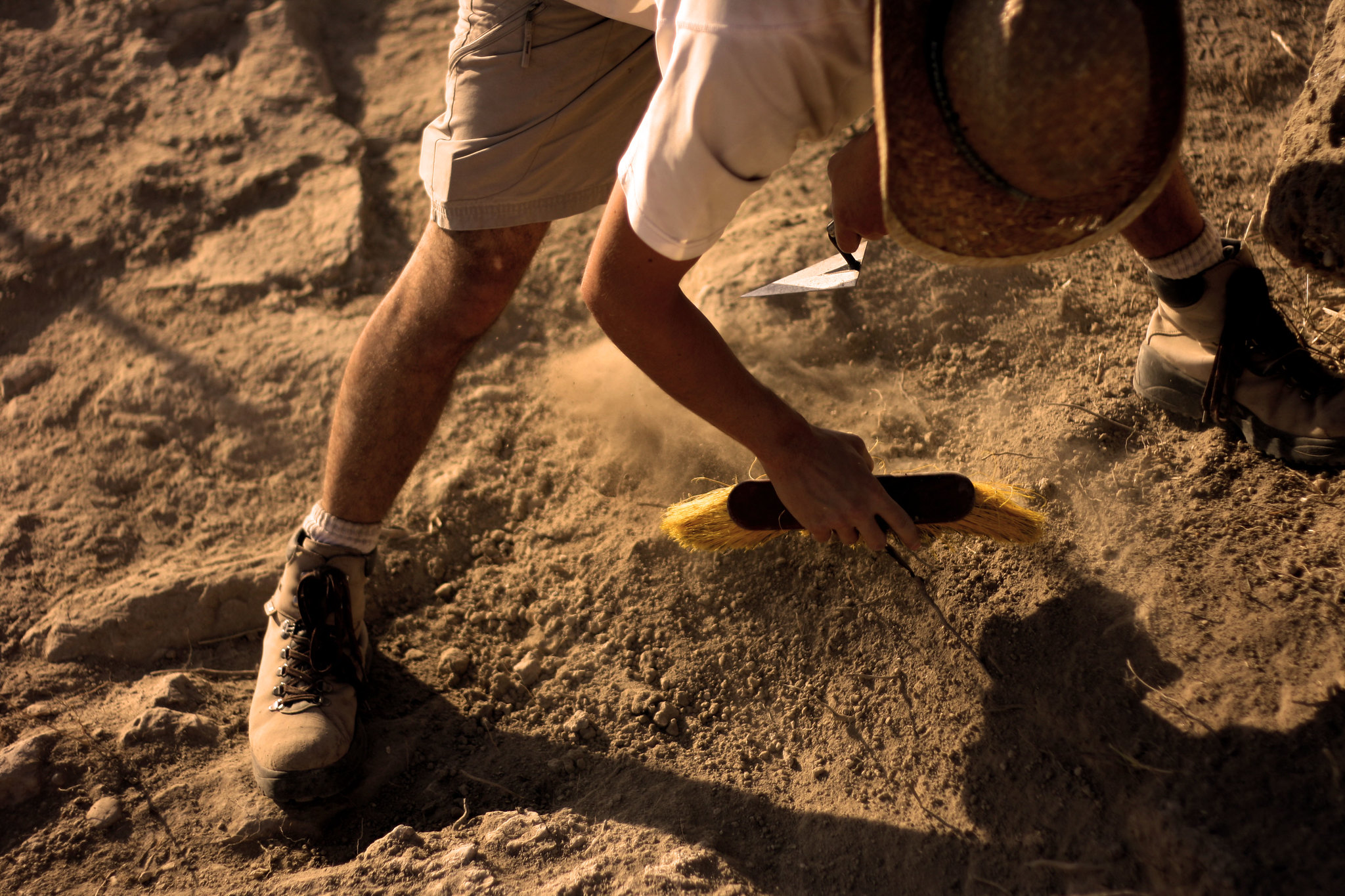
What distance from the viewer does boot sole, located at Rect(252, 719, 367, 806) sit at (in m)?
1.78

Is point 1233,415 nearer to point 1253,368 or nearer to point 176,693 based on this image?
point 1253,368

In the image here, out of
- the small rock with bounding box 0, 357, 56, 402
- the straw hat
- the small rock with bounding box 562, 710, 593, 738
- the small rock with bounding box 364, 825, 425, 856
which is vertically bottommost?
the small rock with bounding box 364, 825, 425, 856

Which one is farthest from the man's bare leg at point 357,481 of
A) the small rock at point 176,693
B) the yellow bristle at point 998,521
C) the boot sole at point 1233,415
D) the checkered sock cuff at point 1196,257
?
the boot sole at point 1233,415

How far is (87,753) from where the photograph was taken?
1.96m

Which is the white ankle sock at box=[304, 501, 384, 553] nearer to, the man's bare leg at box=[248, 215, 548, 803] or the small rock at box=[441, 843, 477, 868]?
the man's bare leg at box=[248, 215, 548, 803]

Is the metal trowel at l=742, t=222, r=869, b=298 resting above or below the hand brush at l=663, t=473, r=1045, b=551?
above

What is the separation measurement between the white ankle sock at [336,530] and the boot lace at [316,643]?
0.21ft

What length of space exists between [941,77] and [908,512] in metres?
0.91

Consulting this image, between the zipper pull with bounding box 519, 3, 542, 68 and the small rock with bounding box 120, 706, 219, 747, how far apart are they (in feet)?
5.49

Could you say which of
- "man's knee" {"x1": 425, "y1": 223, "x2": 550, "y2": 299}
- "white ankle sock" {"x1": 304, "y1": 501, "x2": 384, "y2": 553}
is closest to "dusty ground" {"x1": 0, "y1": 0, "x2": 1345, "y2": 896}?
"white ankle sock" {"x1": 304, "y1": 501, "x2": 384, "y2": 553}

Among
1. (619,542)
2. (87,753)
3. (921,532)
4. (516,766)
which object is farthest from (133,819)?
(921,532)

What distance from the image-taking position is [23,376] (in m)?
2.81

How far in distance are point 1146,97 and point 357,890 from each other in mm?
1801

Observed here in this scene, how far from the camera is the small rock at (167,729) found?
1970 millimetres
